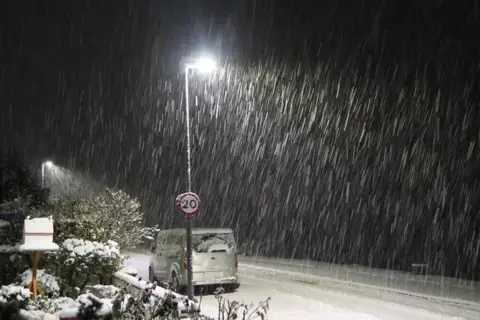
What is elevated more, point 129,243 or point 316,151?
point 316,151

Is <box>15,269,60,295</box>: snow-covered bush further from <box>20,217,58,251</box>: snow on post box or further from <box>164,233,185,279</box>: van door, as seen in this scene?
<box>164,233,185,279</box>: van door

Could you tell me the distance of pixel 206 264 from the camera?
16109 mm

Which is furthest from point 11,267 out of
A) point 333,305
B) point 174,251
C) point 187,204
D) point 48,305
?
point 333,305

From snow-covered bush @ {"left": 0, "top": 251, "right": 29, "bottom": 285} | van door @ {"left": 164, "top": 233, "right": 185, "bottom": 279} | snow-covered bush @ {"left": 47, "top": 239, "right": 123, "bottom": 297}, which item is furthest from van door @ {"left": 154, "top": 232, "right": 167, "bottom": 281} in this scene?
snow-covered bush @ {"left": 0, "top": 251, "right": 29, "bottom": 285}

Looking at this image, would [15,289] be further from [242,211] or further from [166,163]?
[166,163]

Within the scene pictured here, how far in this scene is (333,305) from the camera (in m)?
14.1

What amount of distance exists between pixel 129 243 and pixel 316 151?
15091 millimetres

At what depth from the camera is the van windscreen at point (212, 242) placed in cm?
1617

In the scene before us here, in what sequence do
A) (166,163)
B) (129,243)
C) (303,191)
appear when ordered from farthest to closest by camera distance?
(166,163) < (303,191) < (129,243)

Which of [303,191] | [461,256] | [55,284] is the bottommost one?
[55,284]

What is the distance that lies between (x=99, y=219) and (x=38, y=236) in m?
6.06

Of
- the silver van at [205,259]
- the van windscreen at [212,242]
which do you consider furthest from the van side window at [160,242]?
the van windscreen at [212,242]

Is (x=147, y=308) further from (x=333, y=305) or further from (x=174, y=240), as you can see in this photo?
(x=174, y=240)

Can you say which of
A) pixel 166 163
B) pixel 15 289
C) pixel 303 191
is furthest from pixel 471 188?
pixel 166 163
